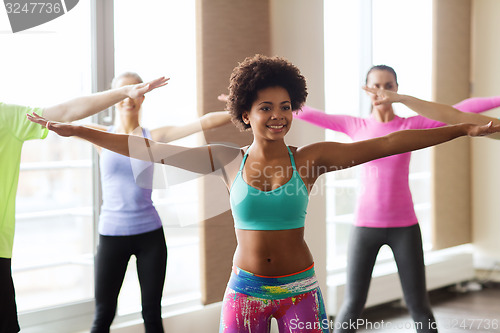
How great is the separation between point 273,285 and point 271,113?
1.72ft

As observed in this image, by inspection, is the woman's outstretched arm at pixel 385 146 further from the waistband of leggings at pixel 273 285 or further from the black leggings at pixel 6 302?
the black leggings at pixel 6 302

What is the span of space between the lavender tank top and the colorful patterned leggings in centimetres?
101

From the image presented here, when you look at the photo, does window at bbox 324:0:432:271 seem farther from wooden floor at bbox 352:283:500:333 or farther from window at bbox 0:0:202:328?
window at bbox 0:0:202:328

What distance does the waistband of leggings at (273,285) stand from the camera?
168 centimetres

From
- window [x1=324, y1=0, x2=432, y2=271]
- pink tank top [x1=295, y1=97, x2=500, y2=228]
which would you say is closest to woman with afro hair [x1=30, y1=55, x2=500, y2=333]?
pink tank top [x1=295, y1=97, x2=500, y2=228]

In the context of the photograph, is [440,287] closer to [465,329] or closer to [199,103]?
[465,329]

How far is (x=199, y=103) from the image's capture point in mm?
3207

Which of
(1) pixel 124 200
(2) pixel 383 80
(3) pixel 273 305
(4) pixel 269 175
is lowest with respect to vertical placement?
(3) pixel 273 305

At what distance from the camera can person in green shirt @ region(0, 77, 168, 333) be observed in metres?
2.03

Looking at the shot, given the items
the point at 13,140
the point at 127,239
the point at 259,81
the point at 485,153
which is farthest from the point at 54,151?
the point at 485,153

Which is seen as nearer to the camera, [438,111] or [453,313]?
[438,111]

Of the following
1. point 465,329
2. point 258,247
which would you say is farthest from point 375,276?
point 258,247

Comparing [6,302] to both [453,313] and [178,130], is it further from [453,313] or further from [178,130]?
[453,313]

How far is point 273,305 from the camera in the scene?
1.67 meters
